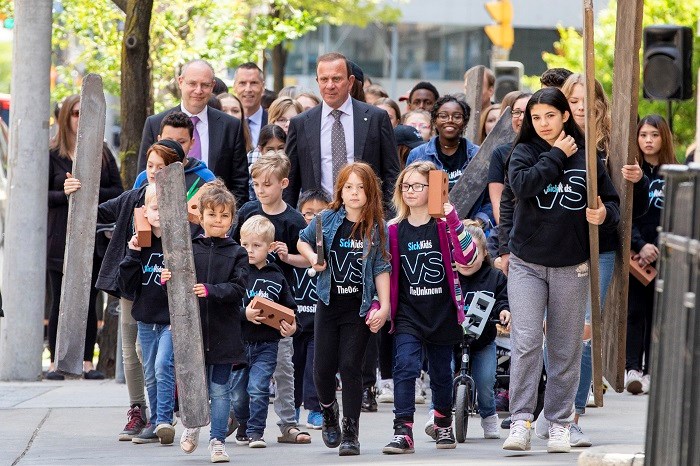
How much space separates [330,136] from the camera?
10852 millimetres

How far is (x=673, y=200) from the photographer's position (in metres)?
5.79

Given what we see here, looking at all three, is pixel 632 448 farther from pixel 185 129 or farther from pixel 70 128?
pixel 70 128

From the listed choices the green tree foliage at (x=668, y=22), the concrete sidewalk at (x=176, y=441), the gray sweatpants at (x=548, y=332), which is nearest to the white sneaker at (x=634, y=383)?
the concrete sidewalk at (x=176, y=441)

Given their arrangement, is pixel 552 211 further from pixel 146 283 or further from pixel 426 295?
pixel 146 283

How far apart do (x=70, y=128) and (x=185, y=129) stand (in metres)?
3.37

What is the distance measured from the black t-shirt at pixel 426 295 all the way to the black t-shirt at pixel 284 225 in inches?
50.0

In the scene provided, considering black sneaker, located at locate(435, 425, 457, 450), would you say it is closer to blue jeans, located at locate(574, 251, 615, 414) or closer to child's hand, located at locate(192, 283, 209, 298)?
blue jeans, located at locate(574, 251, 615, 414)

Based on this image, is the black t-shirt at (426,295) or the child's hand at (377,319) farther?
the black t-shirt at (426,295)

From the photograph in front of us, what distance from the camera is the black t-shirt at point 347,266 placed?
28.9 ft

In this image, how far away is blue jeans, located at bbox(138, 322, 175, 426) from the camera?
350 inches

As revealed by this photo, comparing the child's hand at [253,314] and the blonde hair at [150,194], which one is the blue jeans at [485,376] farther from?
the blonde hair at [150,194]

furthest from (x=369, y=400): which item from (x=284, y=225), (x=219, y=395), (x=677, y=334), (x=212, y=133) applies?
(x=677, y=334)

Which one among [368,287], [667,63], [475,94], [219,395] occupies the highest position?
[667,63]

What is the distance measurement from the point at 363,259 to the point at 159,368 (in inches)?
49.9
